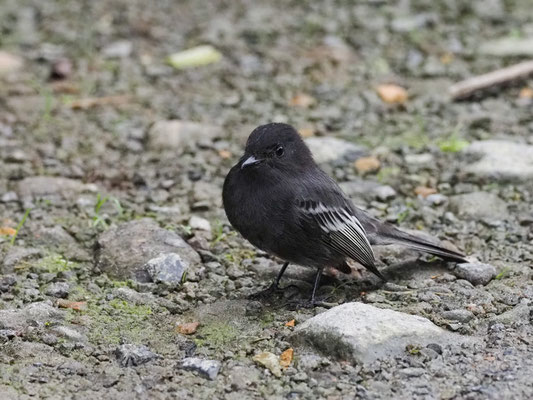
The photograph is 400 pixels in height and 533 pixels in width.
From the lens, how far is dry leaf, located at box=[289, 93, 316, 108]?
8492 millimetres

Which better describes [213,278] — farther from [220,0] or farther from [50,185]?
[220,0]

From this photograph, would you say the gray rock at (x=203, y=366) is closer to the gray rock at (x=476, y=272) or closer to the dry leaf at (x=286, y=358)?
the dry leaf at (x=286, y=358)

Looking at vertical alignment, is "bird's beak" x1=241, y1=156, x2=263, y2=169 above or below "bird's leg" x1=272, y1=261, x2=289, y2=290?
above

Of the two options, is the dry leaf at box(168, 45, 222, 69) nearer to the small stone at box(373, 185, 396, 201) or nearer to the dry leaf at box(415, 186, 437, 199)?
the small stone at box(373, 185, 396, 201)

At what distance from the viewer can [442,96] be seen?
28.2 feet

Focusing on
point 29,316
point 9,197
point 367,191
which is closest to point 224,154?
point 367,191

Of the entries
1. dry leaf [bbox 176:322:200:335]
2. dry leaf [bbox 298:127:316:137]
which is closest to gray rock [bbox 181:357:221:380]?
dry leaf [bbox 176:322:200:335]

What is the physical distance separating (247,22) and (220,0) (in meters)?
0.63

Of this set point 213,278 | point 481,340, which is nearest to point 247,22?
point 213,278

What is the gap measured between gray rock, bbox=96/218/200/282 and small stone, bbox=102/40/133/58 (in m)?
3.54

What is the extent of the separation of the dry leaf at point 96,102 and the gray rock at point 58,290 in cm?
316

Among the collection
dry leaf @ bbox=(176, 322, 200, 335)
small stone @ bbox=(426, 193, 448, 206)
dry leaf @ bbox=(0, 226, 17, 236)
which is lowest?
small stone @ bbox=(426, 193, 448, 206)

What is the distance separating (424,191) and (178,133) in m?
2.21

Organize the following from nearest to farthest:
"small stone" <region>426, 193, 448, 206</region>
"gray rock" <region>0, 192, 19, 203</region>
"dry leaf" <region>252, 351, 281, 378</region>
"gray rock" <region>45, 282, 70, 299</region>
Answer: "dry leaf" <region>252, 351, 281, 378</region>, "gray rock" <region>45, 282, 70, 299</region>, "gray rock" <region>0, 192, 19, 203</region>, "small stone" <region>426, 193, 448, 206</region>
